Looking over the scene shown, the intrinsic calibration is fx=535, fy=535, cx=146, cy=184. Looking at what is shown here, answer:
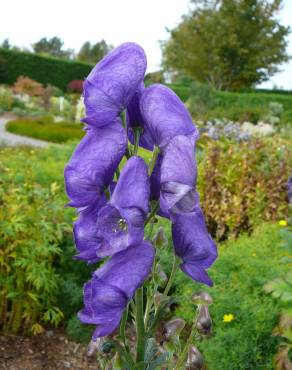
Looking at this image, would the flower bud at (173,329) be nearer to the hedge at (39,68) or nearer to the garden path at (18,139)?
the garden path at (18,139)

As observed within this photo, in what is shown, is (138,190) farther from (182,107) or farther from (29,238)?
(29,238)

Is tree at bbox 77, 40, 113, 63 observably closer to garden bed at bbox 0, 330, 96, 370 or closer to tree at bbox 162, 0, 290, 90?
tree at bbox 162, 0, 290, 90

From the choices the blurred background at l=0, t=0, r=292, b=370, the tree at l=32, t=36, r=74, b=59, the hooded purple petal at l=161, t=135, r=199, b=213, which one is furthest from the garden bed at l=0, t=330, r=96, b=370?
the tree at l=32, t=36, r=74, b=59

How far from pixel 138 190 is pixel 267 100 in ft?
87.8

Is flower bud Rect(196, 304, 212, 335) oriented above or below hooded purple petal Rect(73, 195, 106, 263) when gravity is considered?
below

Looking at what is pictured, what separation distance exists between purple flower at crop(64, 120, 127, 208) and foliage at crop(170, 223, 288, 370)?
187 cm

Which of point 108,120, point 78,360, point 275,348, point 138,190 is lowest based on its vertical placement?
point 78,360

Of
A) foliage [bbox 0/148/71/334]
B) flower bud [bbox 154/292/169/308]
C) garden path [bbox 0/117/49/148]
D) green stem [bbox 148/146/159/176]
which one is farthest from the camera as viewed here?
garden path [bbox 0/117/49/148]

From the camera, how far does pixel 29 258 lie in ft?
11.2

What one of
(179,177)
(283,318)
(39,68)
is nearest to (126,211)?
Answer: (179,177)

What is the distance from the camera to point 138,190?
1009mm

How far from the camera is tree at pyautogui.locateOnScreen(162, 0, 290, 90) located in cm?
3544

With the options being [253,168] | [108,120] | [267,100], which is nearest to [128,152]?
[108,120]

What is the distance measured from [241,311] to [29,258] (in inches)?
53.7
